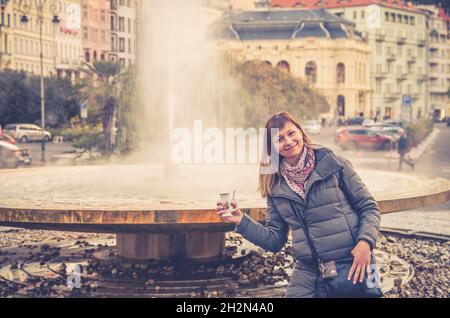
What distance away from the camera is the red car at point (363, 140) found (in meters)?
42.2

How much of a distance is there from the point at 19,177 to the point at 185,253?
9.12 ft

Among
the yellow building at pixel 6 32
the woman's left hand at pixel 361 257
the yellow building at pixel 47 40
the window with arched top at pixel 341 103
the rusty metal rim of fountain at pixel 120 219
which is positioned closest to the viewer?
the woman's left hand at pixel 361 257

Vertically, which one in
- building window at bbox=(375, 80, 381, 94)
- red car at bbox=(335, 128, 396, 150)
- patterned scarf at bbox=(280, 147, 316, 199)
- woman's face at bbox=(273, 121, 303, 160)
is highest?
building window at bbox=(375, 80, 381, 94)

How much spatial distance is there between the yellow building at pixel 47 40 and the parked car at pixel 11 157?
46.5 metres

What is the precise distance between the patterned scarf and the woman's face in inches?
1.9

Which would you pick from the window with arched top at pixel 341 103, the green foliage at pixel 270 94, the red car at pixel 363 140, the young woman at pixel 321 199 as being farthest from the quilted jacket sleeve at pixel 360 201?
the window with arched top at pixel 341 103

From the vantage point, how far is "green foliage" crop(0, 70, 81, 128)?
57781 mm

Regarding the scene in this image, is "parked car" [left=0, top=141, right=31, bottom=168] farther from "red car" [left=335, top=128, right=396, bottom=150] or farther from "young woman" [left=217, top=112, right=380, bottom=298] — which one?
"young woman" [left=217, top=112, right=380, bottom=298]

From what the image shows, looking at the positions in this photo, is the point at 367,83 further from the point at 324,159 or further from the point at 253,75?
the point at 324,159

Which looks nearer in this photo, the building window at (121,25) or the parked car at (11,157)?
the parked car at (11,157)

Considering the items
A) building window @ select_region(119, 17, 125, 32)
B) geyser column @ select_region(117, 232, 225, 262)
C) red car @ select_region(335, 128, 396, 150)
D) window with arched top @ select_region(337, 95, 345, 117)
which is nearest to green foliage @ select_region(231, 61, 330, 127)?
red car @ select_region(335, 128, 396, 150)

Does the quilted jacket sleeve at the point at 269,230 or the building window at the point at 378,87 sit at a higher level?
the building window at the point at 378,87

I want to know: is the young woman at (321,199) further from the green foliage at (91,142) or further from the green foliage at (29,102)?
the green foliage at (29,102)

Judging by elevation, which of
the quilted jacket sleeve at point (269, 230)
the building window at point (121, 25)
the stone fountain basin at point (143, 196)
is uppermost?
the building window at point (121, 25)
